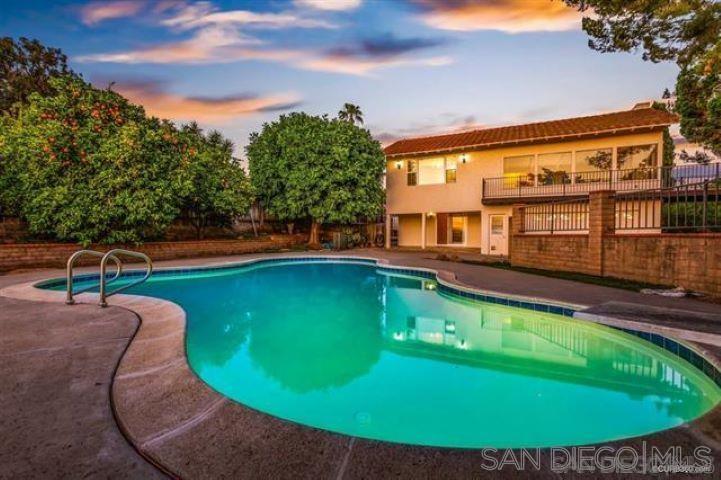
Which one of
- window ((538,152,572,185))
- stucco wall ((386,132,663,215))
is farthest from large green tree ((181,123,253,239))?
window ((538,152,572,185))

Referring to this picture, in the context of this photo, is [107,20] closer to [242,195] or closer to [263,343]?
[242,195]

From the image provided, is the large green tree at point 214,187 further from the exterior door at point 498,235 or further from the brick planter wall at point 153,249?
the exterior door at point 498,235

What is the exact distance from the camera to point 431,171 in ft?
64.0

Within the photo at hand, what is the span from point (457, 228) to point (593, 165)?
7353 mm

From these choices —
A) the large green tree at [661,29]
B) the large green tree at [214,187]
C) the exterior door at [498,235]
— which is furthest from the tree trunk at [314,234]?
the large green tree at [661,29]

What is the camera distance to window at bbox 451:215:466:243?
803 inches

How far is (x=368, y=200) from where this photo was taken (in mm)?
18750

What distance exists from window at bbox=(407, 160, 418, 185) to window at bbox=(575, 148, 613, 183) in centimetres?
781

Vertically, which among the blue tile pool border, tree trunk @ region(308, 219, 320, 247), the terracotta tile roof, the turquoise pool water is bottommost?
the turquoise pool water

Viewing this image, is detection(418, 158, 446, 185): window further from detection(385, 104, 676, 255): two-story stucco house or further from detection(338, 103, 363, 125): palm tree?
detection(338, 103, 363, 125): palm tree

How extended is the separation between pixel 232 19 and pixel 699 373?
15.1 metres

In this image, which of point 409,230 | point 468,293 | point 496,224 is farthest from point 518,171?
point 468,293

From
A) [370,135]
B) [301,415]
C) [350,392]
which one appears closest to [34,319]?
[301,415]

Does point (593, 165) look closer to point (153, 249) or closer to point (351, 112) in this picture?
point (153, 249)
